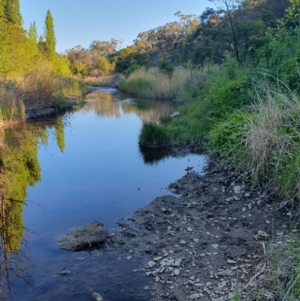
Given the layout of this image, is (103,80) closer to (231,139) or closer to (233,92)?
(233,92)

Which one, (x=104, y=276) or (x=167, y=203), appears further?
(x=167, y=203)

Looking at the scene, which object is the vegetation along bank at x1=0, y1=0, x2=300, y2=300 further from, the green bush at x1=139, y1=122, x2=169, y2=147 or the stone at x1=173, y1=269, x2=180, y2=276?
the stone at x1=173, y1=269, x2=180, y2=276

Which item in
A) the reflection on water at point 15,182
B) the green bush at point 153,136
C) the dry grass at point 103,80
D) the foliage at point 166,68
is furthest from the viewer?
the dry grass at point 103,80

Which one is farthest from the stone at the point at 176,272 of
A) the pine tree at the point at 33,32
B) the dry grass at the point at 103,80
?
the dry grass at the point at 103,80

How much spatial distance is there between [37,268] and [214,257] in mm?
1736

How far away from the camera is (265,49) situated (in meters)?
7.60

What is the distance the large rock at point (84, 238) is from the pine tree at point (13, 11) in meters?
25.3

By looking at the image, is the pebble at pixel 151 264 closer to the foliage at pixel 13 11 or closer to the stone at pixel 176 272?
the stone at pixel 176 272

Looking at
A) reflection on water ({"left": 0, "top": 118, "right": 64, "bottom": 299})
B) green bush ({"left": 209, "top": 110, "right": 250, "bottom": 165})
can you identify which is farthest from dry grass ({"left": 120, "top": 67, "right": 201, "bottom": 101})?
green bush ({"left": 209, "top": 110, "right": 250, "bottom": 165})

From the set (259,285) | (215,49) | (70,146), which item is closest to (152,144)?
(70,146)

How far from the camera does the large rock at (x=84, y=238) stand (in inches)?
144

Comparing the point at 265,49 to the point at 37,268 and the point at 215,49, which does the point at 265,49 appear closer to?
the point at 37,268

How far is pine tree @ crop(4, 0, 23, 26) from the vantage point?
25370 mm

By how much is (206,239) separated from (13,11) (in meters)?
27.5
